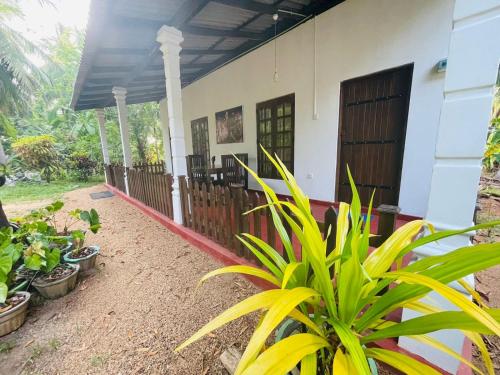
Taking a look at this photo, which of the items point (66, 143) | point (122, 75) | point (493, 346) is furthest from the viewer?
point (66, 143)

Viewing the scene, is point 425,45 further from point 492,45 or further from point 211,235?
point 211,235

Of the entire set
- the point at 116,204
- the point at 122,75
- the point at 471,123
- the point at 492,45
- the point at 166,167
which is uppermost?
the point at 122,75

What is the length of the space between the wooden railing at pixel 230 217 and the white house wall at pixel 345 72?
1.79 metres

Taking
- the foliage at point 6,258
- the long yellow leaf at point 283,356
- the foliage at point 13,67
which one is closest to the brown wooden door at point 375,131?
the long yellow leaf at point 283,356

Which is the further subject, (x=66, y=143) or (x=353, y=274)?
(x=66, y=143)

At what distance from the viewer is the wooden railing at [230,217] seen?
144 centimetres

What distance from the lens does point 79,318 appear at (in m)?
1.78

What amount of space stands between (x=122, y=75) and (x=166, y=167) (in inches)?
192

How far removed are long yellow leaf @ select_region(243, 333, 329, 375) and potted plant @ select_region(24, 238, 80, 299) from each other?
7.11 feet

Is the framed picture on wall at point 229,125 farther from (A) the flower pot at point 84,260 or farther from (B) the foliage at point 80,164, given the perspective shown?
(B) the foliage at point 80,164

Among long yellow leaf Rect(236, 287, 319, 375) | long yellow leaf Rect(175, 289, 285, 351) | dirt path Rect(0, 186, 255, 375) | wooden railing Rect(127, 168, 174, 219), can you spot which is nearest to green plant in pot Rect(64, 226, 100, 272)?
dirt path Rect(0, 186, 255, 375)

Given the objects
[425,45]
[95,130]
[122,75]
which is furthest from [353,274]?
[95,130]

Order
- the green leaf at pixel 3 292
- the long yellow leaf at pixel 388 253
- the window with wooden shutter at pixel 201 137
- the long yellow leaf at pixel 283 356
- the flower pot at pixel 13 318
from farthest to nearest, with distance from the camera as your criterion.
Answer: the window with wooden shutter at pixel 201 137
the flower pot at pixel 13 318
the green leaf at pixel 3 292
the long yellow leaf at pixel 388 253
the long yellow leaf at pixel 283 356

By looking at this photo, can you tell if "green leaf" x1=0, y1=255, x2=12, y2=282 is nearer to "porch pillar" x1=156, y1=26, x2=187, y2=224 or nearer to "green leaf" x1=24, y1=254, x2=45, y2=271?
"green leaf" x1=24, y1=254, x2=45, y2=271
